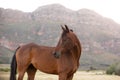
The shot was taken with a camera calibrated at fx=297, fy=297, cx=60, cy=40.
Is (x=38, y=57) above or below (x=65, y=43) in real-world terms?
below

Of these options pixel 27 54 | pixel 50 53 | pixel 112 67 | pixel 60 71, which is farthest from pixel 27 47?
pixel 112 67

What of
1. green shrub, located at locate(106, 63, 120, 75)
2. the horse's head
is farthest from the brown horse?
green shrub, located at locate(106, 63, 120, 75)

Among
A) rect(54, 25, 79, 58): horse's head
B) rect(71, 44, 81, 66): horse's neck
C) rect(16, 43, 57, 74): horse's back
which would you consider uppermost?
rect(54, 25, 79, 58): horse's head

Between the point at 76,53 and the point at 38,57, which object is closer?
the point at 76,53

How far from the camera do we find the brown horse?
11.0 m

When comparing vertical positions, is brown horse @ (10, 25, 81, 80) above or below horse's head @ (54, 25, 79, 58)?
below

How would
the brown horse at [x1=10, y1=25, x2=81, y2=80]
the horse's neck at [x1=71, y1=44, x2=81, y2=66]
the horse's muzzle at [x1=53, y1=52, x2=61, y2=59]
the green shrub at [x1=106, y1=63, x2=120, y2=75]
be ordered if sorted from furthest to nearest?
1. the green shrub at [x1=106, y1=63, x2=120, y2=75]
2. the horse's neck at [x1=71, y1=44, x2=81, y2=66]
3. the brown horse at [x1=10, y1=25, x2=81, y2=80]
4. the horse's muzzle at [x1=53, y1=52, x2=61, y2=59]

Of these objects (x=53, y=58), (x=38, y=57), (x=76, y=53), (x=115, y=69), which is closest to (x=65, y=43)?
(x=76, y=53)

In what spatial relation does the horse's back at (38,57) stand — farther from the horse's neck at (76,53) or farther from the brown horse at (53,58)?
the horse's neck at (76,53)

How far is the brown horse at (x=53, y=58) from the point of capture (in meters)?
11.0

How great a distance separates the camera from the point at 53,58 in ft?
38.6

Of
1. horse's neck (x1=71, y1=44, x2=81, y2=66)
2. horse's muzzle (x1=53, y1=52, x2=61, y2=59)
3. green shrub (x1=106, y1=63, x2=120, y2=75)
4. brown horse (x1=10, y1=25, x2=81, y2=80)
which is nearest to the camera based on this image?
horse's muzzle (x1=53, y1=52, x2=61, y2=59)

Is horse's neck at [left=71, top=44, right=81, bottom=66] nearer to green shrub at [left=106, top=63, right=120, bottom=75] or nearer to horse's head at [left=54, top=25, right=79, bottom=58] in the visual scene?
horse's head at [left=54, top=25, right=79, bottom=58]

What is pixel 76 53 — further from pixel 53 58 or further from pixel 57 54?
pixel 53 58
